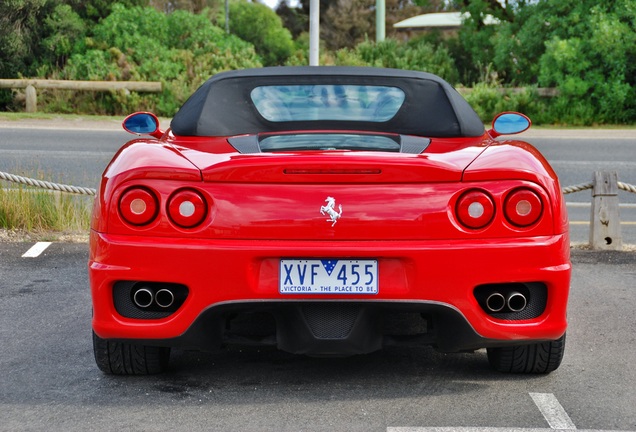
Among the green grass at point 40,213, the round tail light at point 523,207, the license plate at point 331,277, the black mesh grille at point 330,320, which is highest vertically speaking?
the round tail light at point 523,207

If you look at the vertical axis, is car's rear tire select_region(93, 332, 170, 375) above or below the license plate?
below

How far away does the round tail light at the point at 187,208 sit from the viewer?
4477 mm

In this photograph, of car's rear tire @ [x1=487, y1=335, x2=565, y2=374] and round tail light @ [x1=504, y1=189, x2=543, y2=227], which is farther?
car's rear tire @ [x1=487, y1=335, x2=565, y2=374]

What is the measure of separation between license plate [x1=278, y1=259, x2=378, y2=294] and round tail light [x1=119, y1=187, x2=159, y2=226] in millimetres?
574

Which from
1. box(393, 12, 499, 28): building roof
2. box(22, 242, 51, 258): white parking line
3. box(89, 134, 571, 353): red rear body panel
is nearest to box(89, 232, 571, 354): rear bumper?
box(89, 134, 571, 353): red rear body panel

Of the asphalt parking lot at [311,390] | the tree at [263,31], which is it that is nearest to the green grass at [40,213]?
the asphalt parking lot at [311,390]

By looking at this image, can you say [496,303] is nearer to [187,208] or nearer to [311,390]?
[311,390]

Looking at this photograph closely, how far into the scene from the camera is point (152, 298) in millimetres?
4574

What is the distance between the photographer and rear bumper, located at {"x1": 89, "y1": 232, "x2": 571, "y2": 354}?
4.40 m

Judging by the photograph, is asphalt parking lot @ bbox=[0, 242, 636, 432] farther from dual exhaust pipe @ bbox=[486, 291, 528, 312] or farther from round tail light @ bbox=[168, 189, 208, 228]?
round tail light @ bbox=[168, 189, 208, 228]

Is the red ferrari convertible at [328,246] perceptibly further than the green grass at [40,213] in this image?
No

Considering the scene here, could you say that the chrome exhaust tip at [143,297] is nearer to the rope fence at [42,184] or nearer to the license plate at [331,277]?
the license plate at [331,277]

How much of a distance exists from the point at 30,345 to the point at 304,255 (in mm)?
1983

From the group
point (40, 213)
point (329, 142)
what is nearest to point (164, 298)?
point (329, 142)
